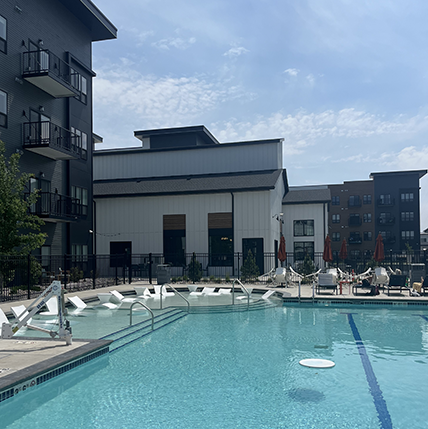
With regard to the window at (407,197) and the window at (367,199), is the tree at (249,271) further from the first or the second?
the window at (407,197)

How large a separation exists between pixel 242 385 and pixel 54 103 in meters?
21.6

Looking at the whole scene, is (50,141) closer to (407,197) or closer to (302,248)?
(302,248)

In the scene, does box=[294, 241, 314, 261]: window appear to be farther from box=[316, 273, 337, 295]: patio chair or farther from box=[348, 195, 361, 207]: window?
box=[348, 195, 361, 207]: window

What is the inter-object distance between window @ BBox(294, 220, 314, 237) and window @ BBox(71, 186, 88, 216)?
648 inches

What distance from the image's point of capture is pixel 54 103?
A: 965 inches

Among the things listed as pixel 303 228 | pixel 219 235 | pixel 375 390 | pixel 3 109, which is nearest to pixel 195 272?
pixel 219 235

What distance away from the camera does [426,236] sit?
8569 cm

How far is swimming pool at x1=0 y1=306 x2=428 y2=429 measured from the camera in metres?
5.96

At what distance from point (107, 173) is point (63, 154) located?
479 inches

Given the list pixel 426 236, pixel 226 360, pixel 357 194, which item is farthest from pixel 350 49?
pixel 426 236

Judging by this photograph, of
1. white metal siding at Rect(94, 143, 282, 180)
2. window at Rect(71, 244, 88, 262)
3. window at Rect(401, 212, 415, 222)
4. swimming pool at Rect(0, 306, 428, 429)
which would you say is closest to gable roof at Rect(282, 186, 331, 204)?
white metal siding at Rect(94, 143, 282, 180)

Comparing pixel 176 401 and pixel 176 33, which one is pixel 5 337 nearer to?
pixel 176 401

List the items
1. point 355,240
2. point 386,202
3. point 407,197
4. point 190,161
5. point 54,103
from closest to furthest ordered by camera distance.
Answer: point 54,103, point 190,161, point 407,197, point 386,202, point 355,240

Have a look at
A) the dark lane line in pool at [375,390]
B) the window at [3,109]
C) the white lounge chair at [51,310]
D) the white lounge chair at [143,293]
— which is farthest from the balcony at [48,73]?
the dark lane line in pool at [375,390]
